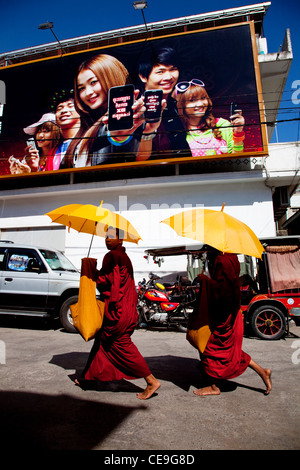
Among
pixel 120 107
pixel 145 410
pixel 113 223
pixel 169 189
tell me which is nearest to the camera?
pixel 145 410

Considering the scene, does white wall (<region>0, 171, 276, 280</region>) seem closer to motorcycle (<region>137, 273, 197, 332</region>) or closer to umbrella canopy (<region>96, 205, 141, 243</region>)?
motorcycle (<region>137, 273, 197, 332</region>)

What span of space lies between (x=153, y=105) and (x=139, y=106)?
0.65 m

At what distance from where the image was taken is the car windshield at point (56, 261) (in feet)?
25.9

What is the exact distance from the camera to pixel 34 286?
749 cm

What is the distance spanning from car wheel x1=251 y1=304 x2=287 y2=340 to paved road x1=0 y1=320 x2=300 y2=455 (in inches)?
66.3

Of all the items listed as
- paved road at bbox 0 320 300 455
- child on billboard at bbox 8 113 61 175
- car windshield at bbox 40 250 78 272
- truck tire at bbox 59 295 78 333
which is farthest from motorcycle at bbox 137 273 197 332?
child on billboard at bbox 8 113 61 175

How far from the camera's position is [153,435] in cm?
245

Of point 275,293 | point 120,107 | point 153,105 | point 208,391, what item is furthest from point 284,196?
point 208,391

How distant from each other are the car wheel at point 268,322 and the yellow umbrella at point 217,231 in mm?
3850

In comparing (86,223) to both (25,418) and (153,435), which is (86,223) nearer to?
(25,418)

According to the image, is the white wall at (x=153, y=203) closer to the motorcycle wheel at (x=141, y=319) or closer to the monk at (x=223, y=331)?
the motorcycle wheel at (x=141, y=319)

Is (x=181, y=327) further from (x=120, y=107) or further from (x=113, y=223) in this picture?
(x=120, y=107)

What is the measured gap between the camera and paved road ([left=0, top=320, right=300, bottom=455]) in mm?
2354
